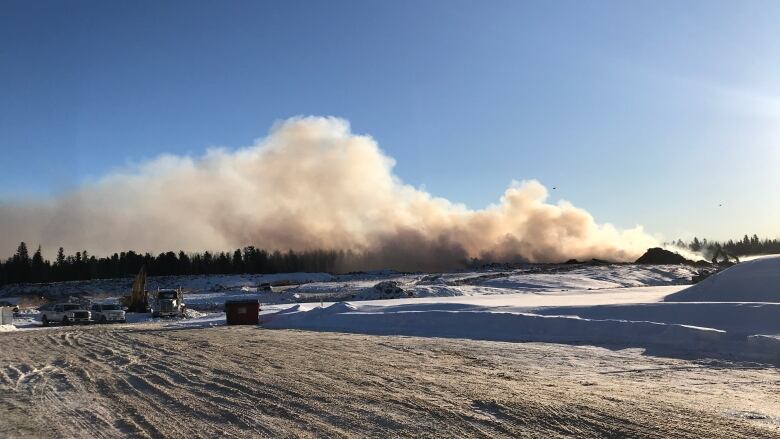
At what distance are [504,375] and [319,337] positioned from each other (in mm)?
11049

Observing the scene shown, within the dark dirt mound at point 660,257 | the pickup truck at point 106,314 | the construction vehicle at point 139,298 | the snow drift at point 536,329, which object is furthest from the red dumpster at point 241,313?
the dark dirt mound at point 660,257

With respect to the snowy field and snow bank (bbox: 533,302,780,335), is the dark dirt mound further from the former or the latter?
snow bank (bbox: 533,302,780,335)

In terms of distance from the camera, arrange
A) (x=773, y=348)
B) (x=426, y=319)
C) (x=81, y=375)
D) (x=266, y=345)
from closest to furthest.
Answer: (x=81, y=375)
(x=773, y=348)
(x=266, y=345)
(x=426, y=319)

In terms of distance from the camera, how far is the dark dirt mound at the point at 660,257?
315 ft

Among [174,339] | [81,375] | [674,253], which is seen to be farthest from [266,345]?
[674,253]

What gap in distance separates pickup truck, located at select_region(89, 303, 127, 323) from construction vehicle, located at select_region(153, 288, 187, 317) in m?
2.31

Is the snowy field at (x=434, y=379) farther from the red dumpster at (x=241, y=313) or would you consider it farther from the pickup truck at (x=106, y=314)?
the pickup truck at (x=106, y=314)

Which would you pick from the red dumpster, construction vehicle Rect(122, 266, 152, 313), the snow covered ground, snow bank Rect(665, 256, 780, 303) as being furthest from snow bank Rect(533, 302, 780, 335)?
construction vehicle Rect(122, 266, 152, 313)

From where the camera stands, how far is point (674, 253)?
98.6 meters

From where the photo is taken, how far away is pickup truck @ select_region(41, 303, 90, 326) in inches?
1649

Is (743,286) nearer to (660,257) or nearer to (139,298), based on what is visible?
(139,298)

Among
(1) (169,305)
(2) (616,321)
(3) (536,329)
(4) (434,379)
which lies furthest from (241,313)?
(4) (434,379)

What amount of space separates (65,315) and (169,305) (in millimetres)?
6500

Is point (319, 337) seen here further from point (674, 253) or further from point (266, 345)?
point (674, 253)
